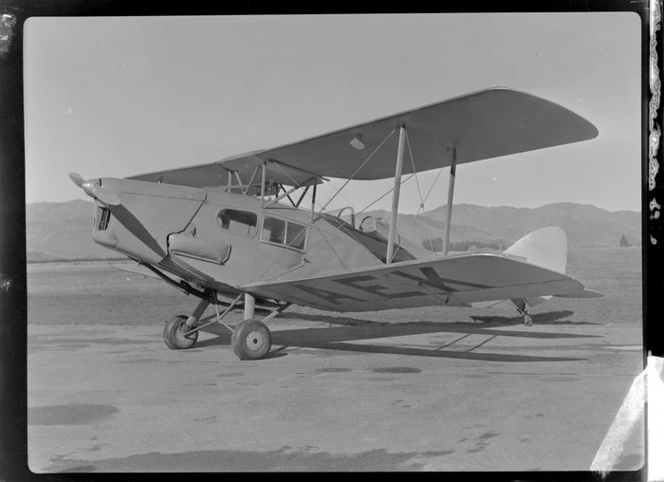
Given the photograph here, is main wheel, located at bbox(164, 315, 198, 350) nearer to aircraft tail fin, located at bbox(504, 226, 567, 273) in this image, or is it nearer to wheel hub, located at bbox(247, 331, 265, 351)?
wheel hub, located at bbox(247, 331, 265, 351)

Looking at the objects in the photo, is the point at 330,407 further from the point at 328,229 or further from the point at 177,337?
the point at 177,337

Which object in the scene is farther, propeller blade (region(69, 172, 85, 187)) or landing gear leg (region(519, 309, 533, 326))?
landing gear leg (region(519, 309, 533, 326))

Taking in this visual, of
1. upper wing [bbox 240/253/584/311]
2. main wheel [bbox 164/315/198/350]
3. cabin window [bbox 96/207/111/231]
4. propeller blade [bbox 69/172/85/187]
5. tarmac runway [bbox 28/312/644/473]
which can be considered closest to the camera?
tarmac runway [bbox 28/312/644/473]

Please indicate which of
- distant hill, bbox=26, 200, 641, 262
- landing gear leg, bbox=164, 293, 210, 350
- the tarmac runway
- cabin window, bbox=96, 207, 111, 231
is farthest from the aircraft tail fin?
distant hill, bbox=26, 200, 641, 262

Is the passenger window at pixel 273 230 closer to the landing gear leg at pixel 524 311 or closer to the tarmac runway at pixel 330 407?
the tarmac runway at pixel 330 407

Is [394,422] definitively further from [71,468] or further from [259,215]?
[259,215]

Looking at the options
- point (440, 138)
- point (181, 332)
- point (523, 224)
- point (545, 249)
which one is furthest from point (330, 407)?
point (523, 224)

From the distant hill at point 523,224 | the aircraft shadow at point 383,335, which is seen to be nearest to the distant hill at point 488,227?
the distant hill at point 523,224
